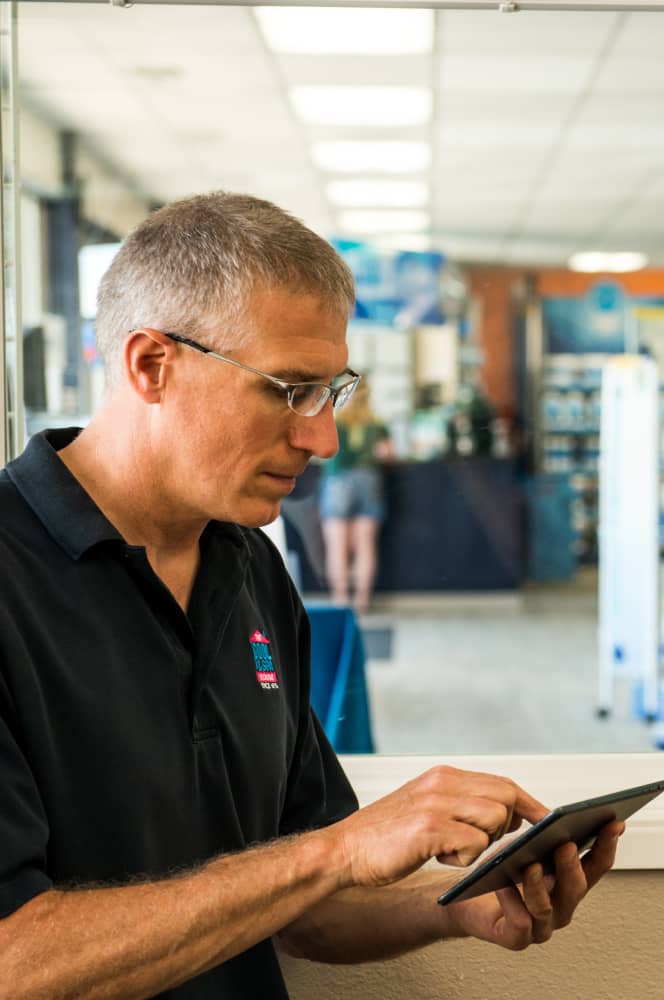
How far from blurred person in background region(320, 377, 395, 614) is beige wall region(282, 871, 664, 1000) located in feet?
14.5

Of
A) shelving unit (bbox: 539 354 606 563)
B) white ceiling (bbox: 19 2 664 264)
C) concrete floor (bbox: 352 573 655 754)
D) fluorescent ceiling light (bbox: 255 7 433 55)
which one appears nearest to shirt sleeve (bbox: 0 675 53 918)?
white ceiling (bbox: 19 2 664 264)

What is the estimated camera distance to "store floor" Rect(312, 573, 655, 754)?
4.76m

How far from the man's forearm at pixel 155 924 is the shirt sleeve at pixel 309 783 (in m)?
0.31

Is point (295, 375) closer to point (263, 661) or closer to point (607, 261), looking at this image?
point (263, 661)

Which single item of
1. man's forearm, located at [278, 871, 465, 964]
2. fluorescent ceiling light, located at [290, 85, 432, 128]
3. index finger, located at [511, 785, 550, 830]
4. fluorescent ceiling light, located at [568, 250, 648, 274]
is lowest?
man's forearm, located at [278, 871, 465, 964]

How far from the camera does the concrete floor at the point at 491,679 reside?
4.76 metres

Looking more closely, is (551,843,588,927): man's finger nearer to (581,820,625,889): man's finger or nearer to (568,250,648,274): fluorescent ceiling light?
(581,820,625,889): man's finger

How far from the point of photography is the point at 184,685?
111 cm

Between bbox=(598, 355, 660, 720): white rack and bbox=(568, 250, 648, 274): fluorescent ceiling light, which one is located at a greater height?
bbox=(568, 250, 648, 274): fluorescent ceiling light

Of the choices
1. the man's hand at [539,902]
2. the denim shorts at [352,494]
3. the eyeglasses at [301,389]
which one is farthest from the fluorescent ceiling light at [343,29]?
the denim shorts at [352,494]

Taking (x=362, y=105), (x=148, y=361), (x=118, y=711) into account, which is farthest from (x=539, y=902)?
(x=362, y=105)

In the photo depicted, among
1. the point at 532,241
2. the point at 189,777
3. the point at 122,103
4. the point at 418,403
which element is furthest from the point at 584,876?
the point at 532,241

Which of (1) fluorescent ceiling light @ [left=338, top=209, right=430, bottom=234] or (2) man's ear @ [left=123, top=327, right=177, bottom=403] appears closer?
(2) man's ear @ [left=123, top=327, right=177, bottom=403]

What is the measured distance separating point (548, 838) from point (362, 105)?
199 inches
